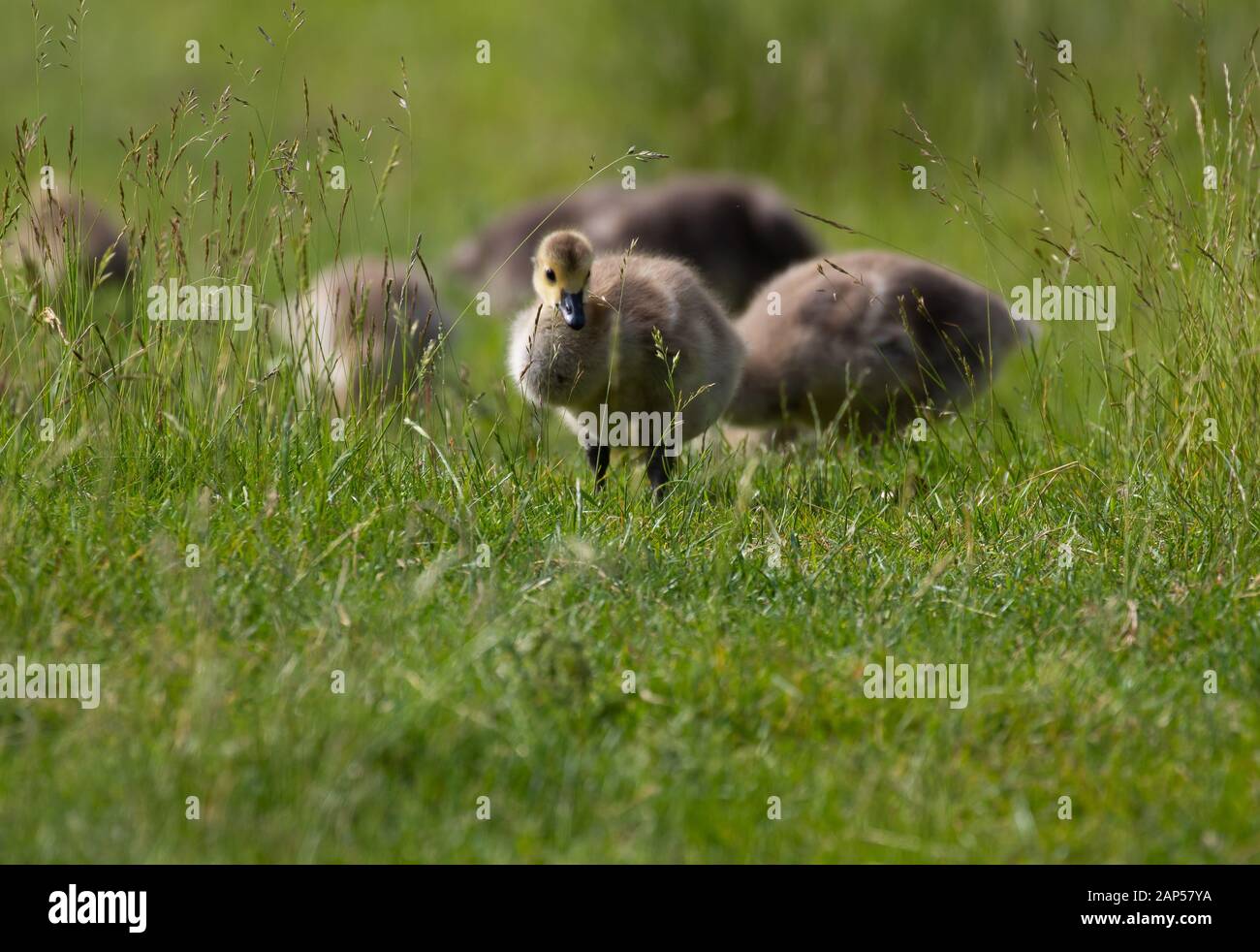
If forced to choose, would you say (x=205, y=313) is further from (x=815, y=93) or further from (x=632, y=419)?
(x=815, y=93)

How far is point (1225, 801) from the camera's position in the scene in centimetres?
346

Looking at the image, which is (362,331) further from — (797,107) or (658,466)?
(797,107)

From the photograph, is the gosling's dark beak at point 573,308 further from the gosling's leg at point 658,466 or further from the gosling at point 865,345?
the gosling at point 865,345

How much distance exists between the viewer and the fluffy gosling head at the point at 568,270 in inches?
212

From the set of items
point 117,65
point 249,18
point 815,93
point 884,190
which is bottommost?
point 884,190

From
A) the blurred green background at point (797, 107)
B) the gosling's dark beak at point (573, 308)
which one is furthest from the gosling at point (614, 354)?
the blurred green background at point (797, 107)

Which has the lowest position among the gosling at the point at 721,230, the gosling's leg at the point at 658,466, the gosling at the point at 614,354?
the gosling's leg at the point at 658,466

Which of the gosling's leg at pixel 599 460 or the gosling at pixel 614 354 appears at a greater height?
the gosling at pixel 614 354

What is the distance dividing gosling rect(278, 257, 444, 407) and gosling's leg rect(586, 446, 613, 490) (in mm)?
743

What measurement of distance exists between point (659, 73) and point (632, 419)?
901cm

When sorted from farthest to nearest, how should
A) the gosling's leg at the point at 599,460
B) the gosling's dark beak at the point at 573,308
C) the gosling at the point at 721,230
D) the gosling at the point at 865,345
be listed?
the gosling at the point at 721,230
the gosling at the point at 865,345
the gosling's leg at the point at 599,460
the gosling's dark beak at the point at 573,308

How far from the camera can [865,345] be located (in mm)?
6848

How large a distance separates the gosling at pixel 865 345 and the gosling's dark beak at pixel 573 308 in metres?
1.52
